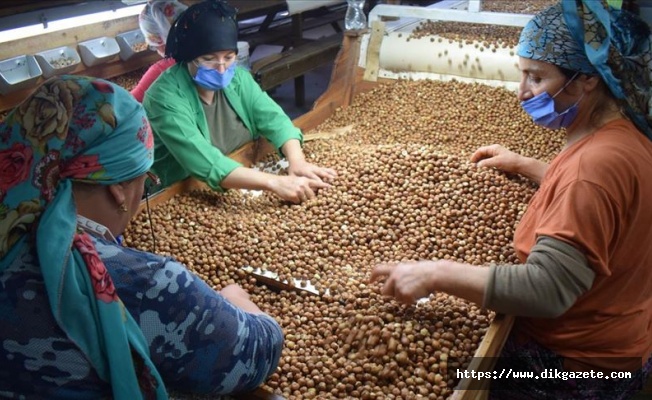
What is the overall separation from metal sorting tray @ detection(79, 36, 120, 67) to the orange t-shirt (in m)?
3.73

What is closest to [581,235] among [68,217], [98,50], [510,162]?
[510,162]

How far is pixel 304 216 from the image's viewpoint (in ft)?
8.57

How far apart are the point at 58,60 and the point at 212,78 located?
1.90m

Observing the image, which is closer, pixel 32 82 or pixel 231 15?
pixel 231 15

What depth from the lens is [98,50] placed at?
4586mm

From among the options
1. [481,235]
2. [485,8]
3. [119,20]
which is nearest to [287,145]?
[481,235]

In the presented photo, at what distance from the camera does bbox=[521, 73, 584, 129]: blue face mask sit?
1.80m

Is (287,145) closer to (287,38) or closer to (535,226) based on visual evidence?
(535,226)

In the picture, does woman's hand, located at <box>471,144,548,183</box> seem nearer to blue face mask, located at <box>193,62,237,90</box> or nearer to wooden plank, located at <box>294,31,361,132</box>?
blue face mask, located at <box>193,62,237,90</box>

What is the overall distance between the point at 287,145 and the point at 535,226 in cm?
170

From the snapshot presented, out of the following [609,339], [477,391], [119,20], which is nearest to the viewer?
[477,391]

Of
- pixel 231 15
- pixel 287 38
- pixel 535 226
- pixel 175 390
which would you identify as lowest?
pixel 287 38

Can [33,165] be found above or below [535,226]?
above

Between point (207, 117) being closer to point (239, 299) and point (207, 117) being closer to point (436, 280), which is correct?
point (239, 299)
